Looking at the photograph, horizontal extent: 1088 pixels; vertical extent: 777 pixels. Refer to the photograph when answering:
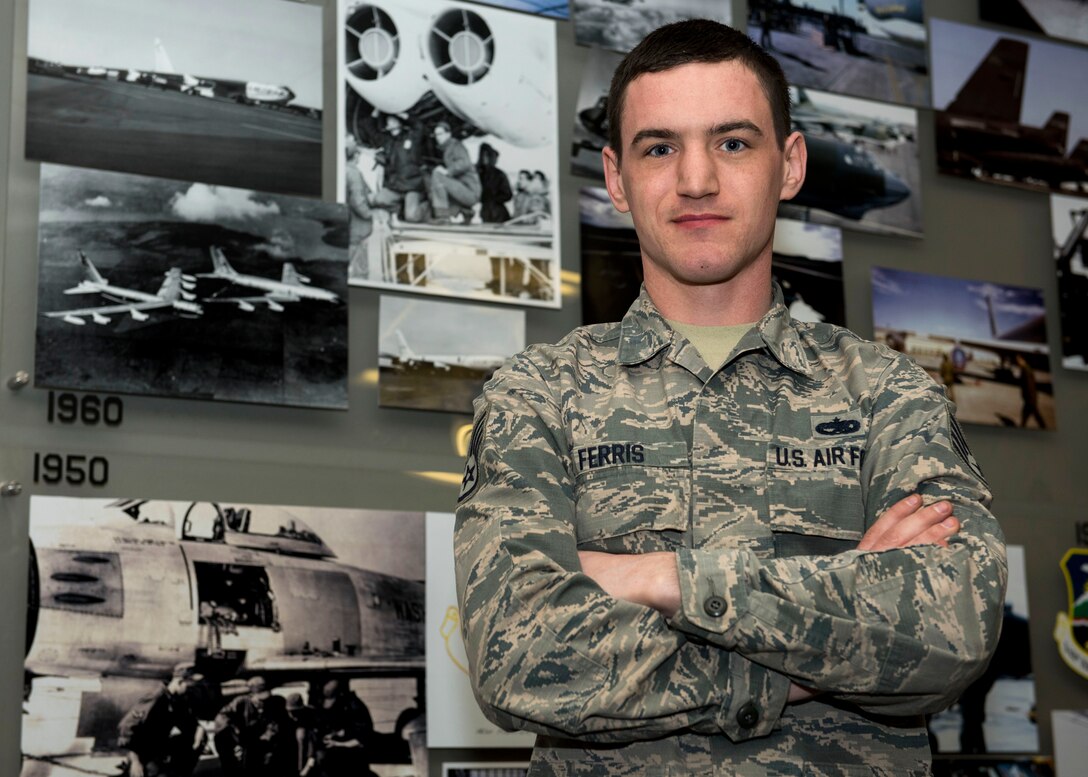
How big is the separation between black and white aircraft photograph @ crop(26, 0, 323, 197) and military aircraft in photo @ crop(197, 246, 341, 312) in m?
0.11

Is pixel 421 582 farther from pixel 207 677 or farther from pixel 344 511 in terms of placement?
pixel 207 677

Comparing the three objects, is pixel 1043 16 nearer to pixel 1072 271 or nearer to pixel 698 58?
pixel 1072 271

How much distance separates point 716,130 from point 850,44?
3.53ft

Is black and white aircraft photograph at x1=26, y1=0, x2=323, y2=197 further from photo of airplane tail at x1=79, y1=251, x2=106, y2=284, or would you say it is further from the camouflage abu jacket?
the camouflage abu jacket

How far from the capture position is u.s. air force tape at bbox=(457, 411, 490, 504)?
129 centimetres

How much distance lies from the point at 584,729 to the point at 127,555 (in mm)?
771

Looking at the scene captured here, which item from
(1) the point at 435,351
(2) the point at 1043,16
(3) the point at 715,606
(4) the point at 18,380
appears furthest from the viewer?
(2) the point at 1043,16

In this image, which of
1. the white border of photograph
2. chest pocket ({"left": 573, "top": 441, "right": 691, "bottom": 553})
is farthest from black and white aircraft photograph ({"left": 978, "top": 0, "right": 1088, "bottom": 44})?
chest pocket ({"left": 573, "top": 441, "right": 691, "bottom": 553})

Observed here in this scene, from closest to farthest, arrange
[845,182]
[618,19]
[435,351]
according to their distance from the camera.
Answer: [435,351] < [618,19] < [845,182]

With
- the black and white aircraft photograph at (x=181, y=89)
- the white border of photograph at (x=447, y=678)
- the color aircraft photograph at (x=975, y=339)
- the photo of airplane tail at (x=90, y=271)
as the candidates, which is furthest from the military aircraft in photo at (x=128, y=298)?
the color aircraft photograph at (x=975, y=339)

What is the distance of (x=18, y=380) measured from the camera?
1.67 meters

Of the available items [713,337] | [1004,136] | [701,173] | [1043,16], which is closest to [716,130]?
[701,173]

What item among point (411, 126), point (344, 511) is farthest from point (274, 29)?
point (344, 511)

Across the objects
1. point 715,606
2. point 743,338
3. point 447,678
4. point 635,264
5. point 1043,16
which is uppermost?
point 1043,16
